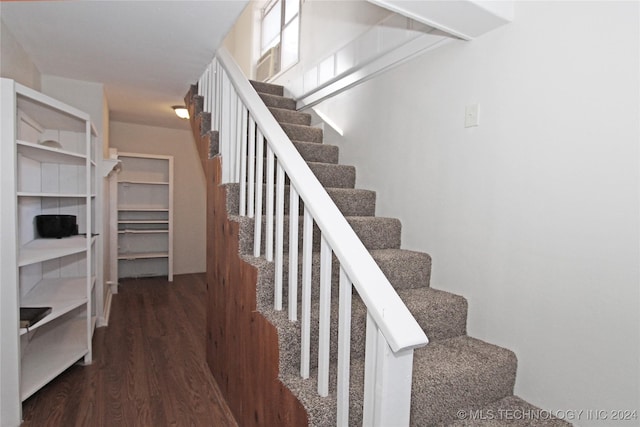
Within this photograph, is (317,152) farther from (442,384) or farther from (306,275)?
(442,384)

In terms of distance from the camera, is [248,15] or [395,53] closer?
[395,53]

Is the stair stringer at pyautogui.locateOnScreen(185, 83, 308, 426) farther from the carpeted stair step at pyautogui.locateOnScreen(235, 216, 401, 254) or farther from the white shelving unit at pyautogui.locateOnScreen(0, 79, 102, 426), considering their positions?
the white shelving unit at pyautogui.locateOnScreen(0, 79, 102, 426)

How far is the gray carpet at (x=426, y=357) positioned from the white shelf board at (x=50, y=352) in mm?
1468

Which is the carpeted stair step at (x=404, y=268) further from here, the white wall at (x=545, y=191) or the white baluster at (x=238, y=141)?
the white baluster at (x=238, y=141)

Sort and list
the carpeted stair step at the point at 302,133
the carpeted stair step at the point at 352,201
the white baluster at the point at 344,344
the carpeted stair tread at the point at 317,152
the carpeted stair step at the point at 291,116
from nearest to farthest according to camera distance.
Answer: the white baluster at the point at 344,344 < the carpeted stair step at the point at 352,201 < the carpeted stair tread at the point at 317,152 < the carpeted stair step at the point at 302,133 < the carpeted stair step at the point at 291,116

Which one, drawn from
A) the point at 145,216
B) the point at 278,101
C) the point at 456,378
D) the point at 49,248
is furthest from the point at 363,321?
the point at 145,216

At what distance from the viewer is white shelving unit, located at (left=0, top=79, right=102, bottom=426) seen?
5.84ft

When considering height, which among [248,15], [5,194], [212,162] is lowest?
[5,194]

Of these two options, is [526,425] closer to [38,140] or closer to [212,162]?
[212,162]

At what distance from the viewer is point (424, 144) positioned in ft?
7.11

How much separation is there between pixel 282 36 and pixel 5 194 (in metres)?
3.41

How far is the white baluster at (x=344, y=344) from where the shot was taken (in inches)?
42.2

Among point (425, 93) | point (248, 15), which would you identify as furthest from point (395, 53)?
point (248, 15)

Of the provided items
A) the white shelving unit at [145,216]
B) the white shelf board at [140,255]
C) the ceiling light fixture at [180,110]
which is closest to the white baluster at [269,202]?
the ceiling light fixture at [180,110]
